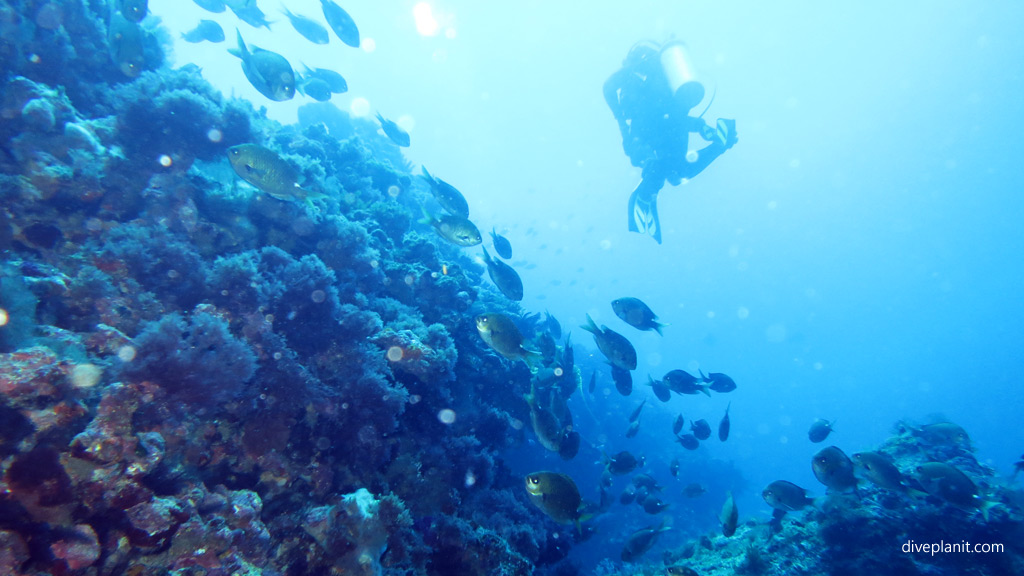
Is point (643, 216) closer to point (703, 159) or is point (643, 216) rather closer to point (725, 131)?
point (703, 159)

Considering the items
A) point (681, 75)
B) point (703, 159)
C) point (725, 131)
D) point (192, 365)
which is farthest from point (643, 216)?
point (192, 365)

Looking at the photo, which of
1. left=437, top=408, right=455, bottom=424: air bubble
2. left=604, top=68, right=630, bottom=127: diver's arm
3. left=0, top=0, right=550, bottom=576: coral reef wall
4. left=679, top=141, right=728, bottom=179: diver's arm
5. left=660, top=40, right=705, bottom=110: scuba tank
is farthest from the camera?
left=604, top=68, right=630, bottom=127: diver's arm

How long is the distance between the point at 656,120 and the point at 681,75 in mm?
1503

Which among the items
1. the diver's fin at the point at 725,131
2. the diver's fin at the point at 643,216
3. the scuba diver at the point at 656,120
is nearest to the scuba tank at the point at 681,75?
the scuba diver at the point at 656,120

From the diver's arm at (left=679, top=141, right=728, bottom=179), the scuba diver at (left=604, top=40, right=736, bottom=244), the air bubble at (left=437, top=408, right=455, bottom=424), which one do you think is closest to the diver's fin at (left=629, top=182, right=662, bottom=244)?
the scuba diver at (left=604, top=40, right=736, bottom=244)

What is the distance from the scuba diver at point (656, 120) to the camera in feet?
41.9

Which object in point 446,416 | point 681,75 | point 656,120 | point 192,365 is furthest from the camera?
point 656,120

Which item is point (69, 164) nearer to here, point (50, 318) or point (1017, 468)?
point (50, 318)

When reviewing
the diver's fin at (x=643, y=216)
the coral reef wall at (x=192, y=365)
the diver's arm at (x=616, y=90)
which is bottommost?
the coral reef wall at (x=192, y=365)

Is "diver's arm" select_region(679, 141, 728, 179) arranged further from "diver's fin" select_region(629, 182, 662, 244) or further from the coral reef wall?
the coral reef wall

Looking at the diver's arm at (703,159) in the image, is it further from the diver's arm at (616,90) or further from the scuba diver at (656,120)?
the diver's arm at (616,90)

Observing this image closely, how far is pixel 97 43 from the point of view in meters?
6.22

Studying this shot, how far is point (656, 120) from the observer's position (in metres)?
13.5

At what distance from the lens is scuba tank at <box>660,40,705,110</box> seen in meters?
12.7
